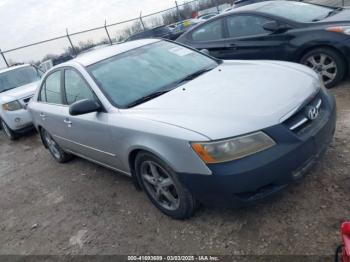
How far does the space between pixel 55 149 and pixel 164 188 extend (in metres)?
2.99

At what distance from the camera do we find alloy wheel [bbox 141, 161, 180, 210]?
303cm

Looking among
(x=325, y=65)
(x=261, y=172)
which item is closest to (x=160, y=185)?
(x=261, y=172)

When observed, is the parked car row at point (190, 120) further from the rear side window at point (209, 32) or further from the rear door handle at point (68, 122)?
the rear side window at point (209, 32)

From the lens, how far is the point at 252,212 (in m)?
3.01

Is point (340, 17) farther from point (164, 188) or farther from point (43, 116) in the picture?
point (43, 116)

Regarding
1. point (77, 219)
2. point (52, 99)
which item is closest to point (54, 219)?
point (77, 219)

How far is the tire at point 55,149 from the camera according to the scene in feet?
17.5

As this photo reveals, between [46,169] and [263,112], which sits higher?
[263,112]

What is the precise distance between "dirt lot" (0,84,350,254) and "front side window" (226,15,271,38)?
1791 mm

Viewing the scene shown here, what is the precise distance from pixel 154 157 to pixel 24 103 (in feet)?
18.6

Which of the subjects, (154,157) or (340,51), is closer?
(154,157)

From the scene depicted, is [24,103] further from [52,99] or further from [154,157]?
[154,157]

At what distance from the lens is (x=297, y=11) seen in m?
5.82

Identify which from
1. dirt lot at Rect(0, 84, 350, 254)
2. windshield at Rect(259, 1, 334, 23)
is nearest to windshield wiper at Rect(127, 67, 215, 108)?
dirt lot at Rect(0, 84, 350, 254)
